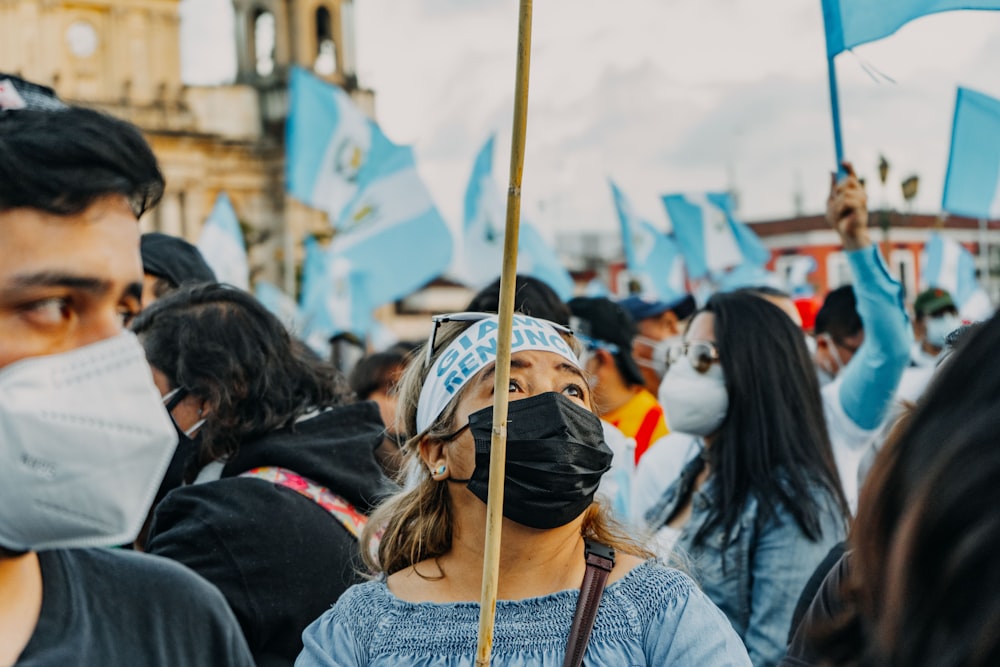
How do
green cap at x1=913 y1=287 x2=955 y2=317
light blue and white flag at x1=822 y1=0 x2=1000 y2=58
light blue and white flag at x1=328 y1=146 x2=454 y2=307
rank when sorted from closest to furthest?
light blue and white flag at x1=822 y1=0 x2=1000 y2=58, green cap at x1=913 y1=287 x2=955 y2=317, light blue and white flag at x1=328 y1=146 x2=454 y2=307

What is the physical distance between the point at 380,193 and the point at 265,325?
769cm

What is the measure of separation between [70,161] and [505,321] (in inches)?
27.9

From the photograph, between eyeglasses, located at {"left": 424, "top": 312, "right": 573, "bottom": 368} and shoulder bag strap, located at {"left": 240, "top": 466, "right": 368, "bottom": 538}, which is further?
shoulder bag strap, located at {"left": 240, "top": 466, "right": 368, "bottom": 538}

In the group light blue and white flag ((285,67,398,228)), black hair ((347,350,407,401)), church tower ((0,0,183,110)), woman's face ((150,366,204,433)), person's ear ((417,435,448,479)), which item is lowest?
black hair ((347,350,407,401))

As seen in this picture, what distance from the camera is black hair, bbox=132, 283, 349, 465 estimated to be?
11.5 feet

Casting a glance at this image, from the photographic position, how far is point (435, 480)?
9.45 ft

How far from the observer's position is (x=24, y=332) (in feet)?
5.61

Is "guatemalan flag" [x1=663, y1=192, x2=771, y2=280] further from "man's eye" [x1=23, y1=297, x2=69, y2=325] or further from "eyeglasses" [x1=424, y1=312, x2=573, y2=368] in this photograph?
"man's eye" [x1=23, y1=297, x2=69, y2=325]

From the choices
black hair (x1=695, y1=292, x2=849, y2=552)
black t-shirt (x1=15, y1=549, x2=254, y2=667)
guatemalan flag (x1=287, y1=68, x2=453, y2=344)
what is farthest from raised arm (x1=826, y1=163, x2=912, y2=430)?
guatemalan flag (x1=287, y1=68, x2=453, y2=344)

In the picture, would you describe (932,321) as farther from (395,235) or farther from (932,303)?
(395,235)

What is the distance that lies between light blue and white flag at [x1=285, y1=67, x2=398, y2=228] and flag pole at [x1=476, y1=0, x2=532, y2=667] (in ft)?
32.9

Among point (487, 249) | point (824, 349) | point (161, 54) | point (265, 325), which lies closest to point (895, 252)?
point (161, 54)

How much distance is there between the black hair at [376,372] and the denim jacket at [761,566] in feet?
8.73

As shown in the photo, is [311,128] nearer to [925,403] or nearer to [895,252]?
[925,403]
